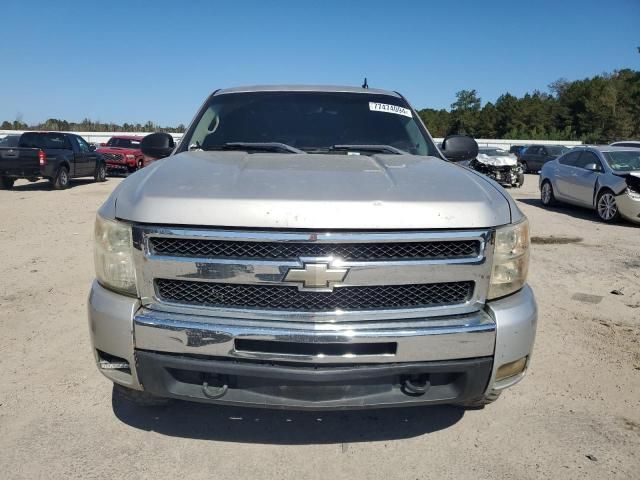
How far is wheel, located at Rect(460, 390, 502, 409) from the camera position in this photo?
2.68 metres

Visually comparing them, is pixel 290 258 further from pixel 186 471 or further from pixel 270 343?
pixel 186 471

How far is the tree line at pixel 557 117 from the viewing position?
59575 mm

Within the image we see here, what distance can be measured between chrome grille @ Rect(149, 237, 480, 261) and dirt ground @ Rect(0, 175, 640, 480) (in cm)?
108

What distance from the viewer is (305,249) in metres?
2.27

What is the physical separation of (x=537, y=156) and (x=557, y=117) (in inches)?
2225

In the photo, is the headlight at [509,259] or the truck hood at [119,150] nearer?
the headlight at [509,259]

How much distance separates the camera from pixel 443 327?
2318 mm

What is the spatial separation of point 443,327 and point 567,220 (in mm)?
10323

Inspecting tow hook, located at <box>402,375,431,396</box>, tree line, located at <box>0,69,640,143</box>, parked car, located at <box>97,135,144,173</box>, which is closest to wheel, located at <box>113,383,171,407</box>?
tow hook, located at <box>402,375,431,396</box>

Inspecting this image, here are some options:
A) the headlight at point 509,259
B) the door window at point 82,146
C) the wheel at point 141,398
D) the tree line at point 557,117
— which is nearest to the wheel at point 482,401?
the headlight at point 509,259

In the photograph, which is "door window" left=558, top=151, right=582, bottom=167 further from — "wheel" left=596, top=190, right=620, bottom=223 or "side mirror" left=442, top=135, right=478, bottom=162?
"side mirror" left=442, top=135, right=478, bottom=162

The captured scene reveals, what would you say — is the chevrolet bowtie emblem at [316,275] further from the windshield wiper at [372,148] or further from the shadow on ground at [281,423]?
the windshield wiper at [372,148]

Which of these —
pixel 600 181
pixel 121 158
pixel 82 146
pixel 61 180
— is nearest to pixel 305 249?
pixel 600 181

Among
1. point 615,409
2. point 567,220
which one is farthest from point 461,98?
point 615,409
